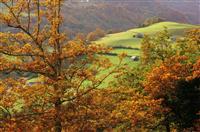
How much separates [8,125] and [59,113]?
3.42 metres

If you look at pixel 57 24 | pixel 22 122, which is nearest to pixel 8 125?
pixel 22 122

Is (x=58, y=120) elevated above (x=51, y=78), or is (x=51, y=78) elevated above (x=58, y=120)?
(x=51, y=78)

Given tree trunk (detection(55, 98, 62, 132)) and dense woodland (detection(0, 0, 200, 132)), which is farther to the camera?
dense woodland (detection(0, 0, 200, 132))

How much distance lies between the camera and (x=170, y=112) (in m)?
56.3

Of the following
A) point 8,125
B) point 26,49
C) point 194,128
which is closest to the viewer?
point 8,125

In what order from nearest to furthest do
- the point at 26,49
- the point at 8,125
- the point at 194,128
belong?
the point at 8,125
the point at 26,49
the point at 194,128

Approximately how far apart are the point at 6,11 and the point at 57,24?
3651mm

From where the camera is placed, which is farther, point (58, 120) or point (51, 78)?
point (51, 78)

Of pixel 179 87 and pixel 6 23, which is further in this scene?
pixel 179 87

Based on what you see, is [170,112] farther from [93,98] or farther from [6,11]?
[6,11]

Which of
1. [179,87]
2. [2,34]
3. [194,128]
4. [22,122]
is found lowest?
[194,128]

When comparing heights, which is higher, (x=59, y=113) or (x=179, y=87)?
(x=59, y=113)

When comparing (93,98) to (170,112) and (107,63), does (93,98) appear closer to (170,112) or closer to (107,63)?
(107,63)

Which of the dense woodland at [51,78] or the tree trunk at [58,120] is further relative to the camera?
the dense woodland at [51,78]
